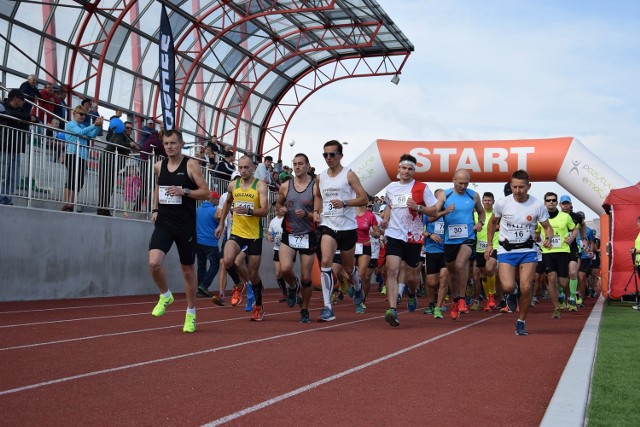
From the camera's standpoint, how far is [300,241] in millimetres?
11406

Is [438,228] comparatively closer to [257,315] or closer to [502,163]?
[257,315]

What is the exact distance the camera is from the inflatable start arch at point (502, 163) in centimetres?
2111

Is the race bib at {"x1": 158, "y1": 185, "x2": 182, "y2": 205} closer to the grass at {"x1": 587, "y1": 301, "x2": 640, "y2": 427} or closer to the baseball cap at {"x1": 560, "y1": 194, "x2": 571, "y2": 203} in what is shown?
the grass at {"x1": 587, "y1": 301, "x2": 640, "y2": 427}

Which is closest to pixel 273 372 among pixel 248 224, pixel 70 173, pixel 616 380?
pixel 616 380

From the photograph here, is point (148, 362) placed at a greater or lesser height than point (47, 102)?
lesser

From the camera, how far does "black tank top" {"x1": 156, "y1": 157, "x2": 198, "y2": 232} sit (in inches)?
380

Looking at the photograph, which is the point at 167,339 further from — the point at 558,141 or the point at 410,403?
the point at 558,141

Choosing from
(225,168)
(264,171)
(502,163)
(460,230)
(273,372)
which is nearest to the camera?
(273,372)

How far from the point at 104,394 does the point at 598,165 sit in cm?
1782

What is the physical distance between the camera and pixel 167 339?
912cm

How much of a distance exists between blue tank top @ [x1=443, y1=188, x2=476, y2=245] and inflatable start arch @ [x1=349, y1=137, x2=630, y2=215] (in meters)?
8.43

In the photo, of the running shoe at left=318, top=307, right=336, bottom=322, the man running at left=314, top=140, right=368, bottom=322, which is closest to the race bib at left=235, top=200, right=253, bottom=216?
the man running at left=314, top=140, right=368, bottom=322

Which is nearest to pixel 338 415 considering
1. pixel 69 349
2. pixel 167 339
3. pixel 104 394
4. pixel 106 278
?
pixel 104 394

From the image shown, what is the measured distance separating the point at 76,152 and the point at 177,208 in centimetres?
750
